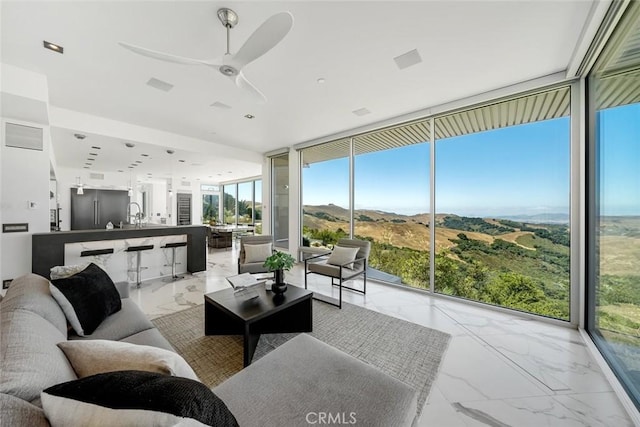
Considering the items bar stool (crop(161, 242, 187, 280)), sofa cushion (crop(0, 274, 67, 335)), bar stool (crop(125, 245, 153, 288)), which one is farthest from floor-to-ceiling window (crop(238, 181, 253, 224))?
sofa cushion (crop(0, 274, 67, 335))

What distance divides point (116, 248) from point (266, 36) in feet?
14.4

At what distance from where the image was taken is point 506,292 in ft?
11.0

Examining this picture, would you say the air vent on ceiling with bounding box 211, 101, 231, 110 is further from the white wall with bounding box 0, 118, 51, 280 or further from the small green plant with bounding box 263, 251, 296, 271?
the small green plant with bounding box 263, 251, 296, 271

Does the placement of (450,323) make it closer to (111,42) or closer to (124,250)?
(111,42)

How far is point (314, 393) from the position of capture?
1.19m

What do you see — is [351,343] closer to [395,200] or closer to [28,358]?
[28,358]

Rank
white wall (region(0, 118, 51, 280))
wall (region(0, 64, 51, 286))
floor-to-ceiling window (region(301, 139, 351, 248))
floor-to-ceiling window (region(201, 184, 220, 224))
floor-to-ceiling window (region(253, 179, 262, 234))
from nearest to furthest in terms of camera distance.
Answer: wall (region(0, 64, 51, 286))
white wall (region(0, 118, 51, 280))
floor-to-ceiling window (region(301, 139, 351, 248))
floor-to-ceiling window (region(253, 179, 262, 234))
floor-to-ceiling window (region(201, 184, 220, 224))

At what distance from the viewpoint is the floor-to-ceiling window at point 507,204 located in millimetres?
2992

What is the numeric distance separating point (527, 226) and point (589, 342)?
1369 millimetres

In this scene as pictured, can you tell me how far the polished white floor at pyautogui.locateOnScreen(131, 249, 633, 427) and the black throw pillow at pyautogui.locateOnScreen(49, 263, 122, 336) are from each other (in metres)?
1.22

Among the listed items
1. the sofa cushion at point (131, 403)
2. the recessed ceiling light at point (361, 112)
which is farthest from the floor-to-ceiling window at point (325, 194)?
the sofa cushion at point (131, 403)

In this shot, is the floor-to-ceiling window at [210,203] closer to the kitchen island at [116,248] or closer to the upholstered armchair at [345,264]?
the kitchen island at [116,248]

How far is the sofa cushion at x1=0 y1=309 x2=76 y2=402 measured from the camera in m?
0.77

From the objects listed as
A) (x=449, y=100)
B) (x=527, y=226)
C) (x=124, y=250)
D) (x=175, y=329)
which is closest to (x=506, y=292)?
(x=527, y=226)
